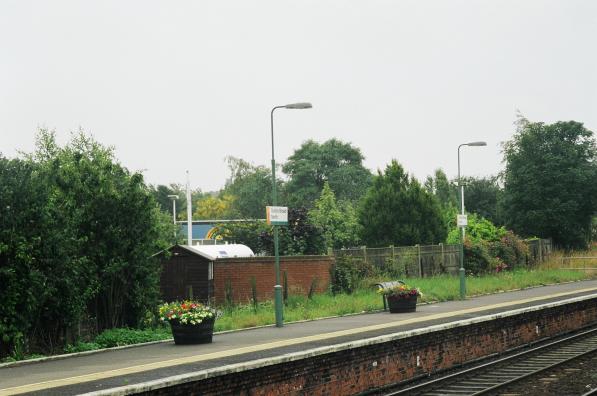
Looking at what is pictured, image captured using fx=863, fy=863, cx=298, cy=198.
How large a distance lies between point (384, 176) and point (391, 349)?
138 ft

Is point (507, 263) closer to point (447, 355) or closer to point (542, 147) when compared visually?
point (542, 147)

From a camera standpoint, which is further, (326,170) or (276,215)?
(326,170)

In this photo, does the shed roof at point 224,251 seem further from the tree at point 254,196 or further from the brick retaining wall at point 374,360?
the tree at point 254,196

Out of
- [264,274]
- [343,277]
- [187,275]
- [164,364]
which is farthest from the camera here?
[343,277]

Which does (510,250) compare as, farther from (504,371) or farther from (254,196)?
(254,196)

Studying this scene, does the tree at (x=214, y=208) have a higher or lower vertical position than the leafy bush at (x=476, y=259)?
higher

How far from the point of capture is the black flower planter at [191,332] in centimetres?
1942

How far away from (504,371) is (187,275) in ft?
44.6

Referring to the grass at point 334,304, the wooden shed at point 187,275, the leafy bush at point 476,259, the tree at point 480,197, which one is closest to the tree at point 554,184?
the grass at point 334,304

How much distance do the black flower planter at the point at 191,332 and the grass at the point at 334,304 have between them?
4.33ft

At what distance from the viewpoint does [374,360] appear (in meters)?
16.2

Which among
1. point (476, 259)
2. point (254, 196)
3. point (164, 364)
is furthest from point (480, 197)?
point (164, 364)

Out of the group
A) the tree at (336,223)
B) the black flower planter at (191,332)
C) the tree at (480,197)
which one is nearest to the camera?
the black flower planter at (191,332)

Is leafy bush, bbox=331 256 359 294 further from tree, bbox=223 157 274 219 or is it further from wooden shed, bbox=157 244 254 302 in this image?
tree, bbox=223 157 274 219
